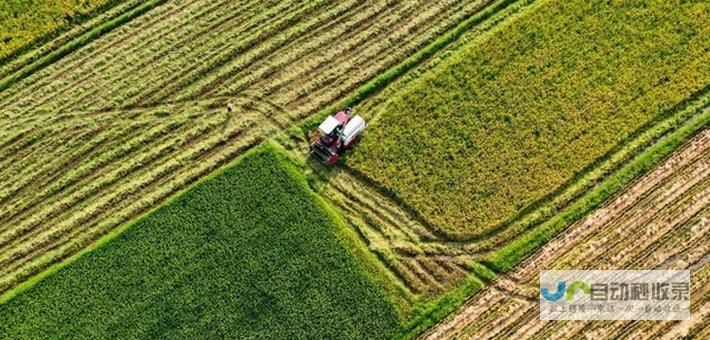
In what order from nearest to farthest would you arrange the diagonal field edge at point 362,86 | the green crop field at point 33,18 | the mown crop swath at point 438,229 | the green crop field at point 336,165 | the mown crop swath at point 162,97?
1. the green crop field at point 336,165
2. the mown crop swath at point 438,229
3. the mown crop swath at point 162,97
4. the diagonal field edge at point 362,86
5. the green crop field at point 33,18

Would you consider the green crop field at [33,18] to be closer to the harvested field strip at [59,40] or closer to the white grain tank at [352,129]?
the harvested field strip at [59,40]

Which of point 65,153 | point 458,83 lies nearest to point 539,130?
point 458,83

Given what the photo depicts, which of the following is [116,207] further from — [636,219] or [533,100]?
[636,219]

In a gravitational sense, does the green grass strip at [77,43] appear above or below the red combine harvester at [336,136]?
above

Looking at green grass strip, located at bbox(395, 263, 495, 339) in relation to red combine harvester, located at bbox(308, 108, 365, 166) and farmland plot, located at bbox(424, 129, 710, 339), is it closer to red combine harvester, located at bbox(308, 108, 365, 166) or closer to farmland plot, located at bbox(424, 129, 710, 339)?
farmland plot, located at bbox(424, 129, 710, 339)

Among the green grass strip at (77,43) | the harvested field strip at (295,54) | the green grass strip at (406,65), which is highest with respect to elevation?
the green grass strip at (77,43)

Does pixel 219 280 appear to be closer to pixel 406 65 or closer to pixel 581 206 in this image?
pixel 406 65

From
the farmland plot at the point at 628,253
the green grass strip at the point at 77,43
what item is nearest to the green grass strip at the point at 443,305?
the farmland plot at the point at 628,253

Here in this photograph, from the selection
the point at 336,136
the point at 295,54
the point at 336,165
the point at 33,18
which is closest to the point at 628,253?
the point at 336,165
